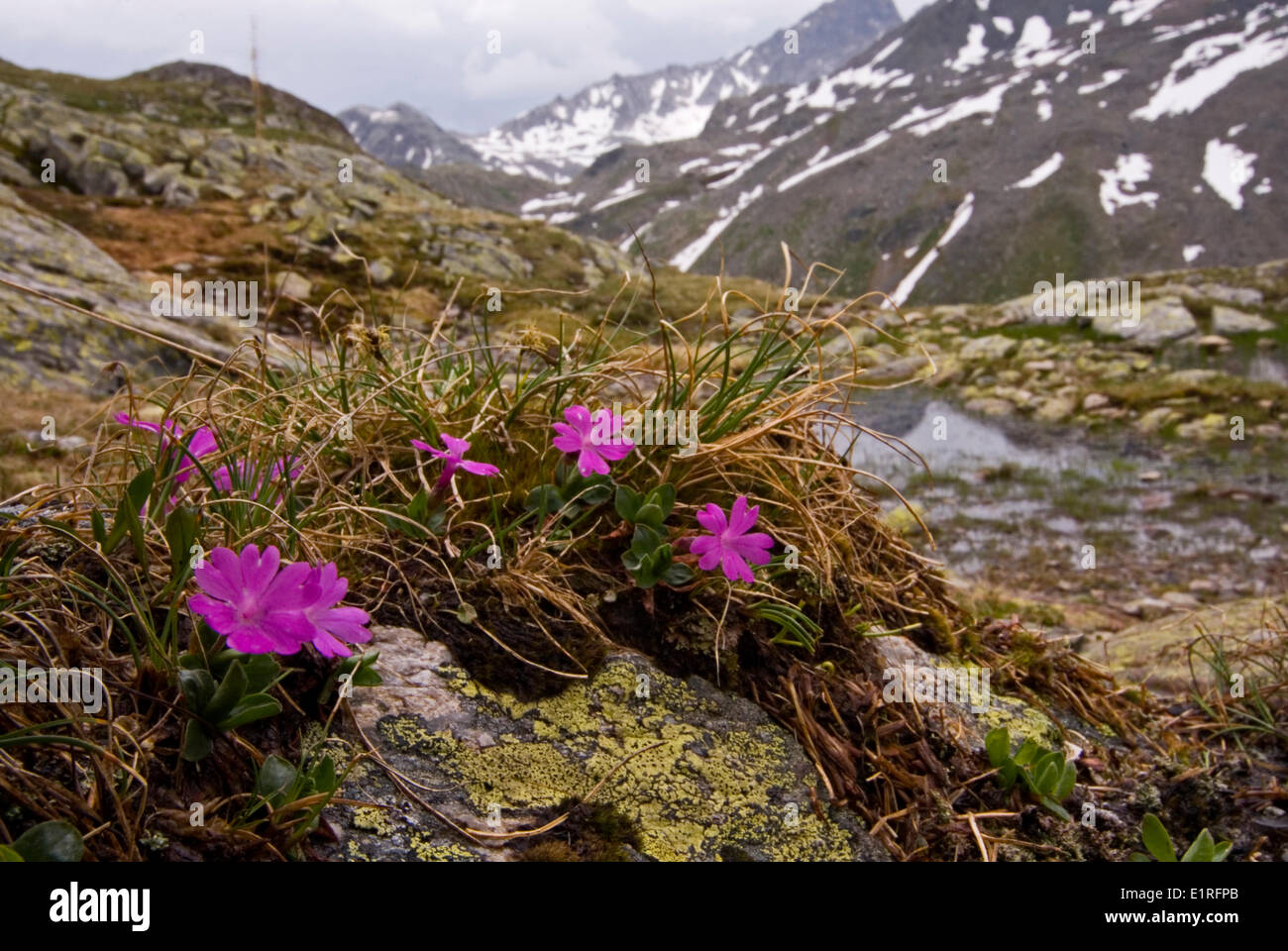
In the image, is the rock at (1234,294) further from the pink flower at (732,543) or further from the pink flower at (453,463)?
the pink flower at (453,463)

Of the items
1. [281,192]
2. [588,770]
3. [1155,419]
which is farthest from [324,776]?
[281,192]

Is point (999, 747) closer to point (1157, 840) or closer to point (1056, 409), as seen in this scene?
point (1157, 840)

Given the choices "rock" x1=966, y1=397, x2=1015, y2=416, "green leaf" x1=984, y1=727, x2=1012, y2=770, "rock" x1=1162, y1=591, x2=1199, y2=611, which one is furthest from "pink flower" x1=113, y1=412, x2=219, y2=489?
"rock" x1=966, y1=397, x2=1015, y2=416

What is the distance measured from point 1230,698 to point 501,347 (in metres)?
2.74

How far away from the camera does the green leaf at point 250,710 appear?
1282 millimetres

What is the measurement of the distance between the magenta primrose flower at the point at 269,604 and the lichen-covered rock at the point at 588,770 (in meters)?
0.34

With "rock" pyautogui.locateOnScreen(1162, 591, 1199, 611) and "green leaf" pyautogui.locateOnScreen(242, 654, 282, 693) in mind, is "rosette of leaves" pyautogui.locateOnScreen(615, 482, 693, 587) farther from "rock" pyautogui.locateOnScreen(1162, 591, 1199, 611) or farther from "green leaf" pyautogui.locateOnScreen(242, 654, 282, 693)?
"rock" pyautogui.locateOnScreen(1162, 591, 1199, 611)

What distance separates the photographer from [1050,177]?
107812 mm

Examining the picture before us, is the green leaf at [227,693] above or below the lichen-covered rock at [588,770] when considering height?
above

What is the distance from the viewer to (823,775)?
6.00ft

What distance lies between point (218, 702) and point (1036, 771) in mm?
1753

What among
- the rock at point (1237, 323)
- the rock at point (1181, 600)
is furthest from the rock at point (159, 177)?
the rock at point (1237, 323)

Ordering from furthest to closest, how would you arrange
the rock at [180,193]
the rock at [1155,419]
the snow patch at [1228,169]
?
the snow patch at [1228,169]
the rock at [180,193]
the rock at [1155,419]
